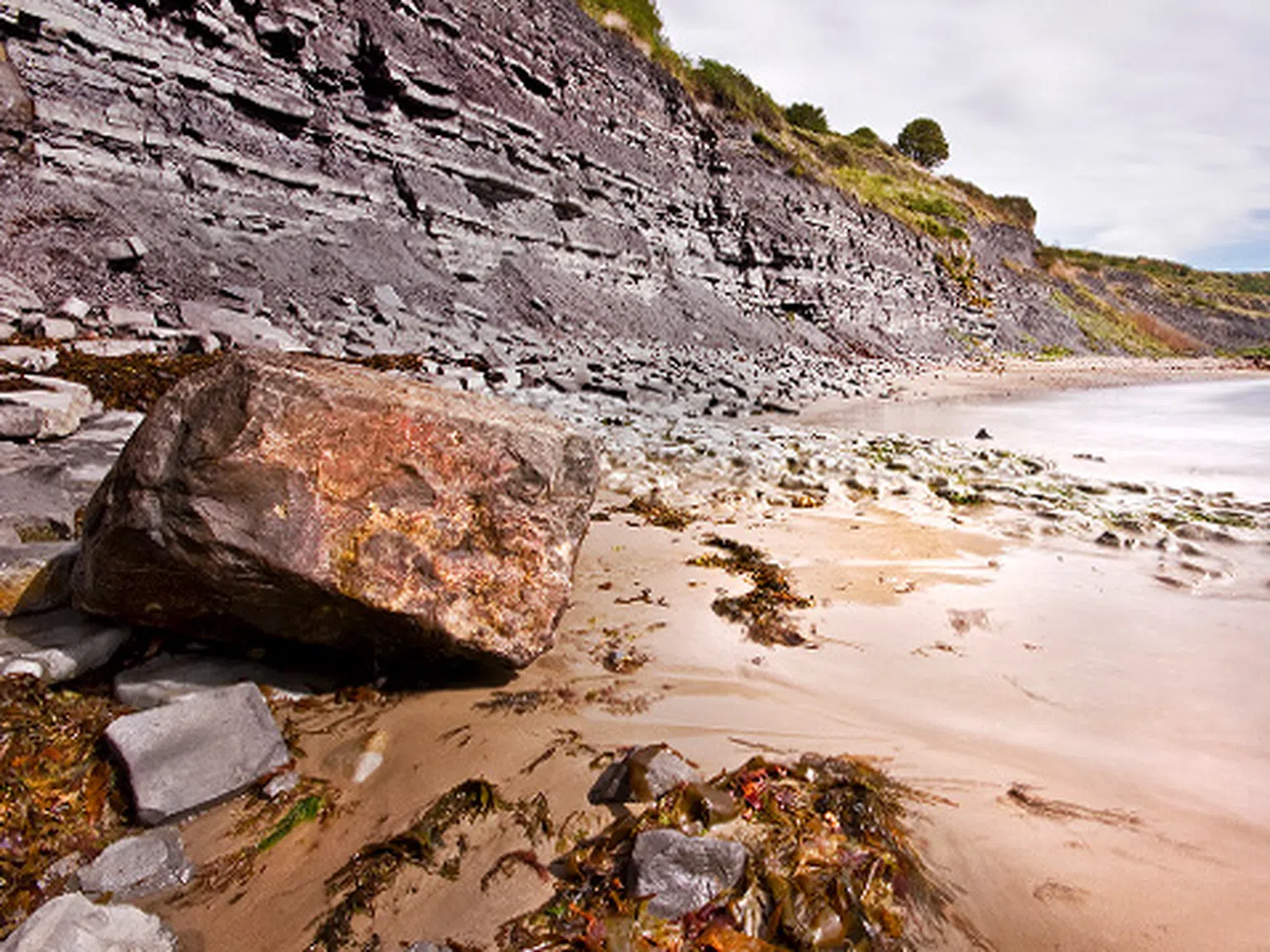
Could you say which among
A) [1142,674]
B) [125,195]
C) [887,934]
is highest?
[125,195]

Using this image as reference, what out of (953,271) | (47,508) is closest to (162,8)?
(47,508)

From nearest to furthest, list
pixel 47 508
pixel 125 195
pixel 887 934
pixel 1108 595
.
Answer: pixel 887 934 → pixel 47 508 → pixel 1108 595 → pixel 125 195

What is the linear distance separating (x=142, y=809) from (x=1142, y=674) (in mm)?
3525

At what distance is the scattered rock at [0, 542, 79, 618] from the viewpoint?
2420 millimetres

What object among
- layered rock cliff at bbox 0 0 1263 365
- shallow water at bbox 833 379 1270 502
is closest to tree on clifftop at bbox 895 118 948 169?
layered rock cliff at bbox 0 0 1263 365

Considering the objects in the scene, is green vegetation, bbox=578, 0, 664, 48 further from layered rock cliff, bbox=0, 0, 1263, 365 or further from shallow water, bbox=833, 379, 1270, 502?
shallow water, bbox=833, 379, 1270, 502

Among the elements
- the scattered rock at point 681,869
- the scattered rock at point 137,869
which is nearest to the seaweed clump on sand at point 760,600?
the scattered rock at point 681,869

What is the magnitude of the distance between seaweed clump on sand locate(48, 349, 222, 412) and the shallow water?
317 inches

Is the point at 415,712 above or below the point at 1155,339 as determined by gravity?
below

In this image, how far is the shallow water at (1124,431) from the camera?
6.66m

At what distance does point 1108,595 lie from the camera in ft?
11.1

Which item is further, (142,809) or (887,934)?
(142,809)

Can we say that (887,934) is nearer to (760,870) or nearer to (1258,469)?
(760,870)

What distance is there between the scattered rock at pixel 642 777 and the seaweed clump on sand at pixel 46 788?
4.49 ft
